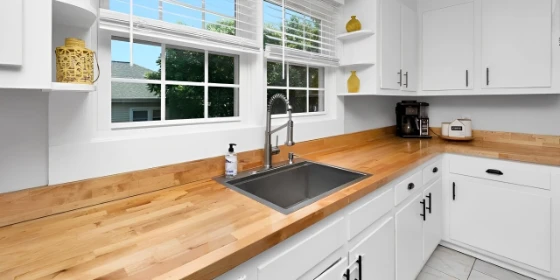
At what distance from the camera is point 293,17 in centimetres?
209

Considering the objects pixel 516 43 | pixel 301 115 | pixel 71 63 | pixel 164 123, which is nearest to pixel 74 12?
pixel 71 63

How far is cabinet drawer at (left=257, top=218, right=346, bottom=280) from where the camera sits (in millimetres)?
901

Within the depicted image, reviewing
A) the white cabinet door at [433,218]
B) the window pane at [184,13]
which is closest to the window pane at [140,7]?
the window pane at [184,13]

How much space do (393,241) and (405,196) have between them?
29 cm

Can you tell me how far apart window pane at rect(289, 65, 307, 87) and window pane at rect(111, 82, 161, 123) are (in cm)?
104

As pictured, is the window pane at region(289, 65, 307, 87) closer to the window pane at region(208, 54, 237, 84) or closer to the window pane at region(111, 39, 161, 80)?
the window pane at region(208, 54, 237, 84)

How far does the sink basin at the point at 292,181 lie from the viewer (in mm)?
1488

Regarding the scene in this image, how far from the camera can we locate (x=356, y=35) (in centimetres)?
222

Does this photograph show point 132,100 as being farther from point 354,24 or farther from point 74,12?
point 354,24

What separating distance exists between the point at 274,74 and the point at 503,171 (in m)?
1.83

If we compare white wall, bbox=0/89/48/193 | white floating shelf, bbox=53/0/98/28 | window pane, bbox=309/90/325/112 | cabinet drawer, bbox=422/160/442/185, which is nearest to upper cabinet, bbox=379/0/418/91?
window pane, bbox=309/90/325/112

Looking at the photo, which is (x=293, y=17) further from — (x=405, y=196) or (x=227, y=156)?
(x=405, y=196)

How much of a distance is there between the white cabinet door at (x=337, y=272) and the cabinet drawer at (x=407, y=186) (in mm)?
595

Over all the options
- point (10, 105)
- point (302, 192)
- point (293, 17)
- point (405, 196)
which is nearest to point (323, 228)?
point (302, 192)
